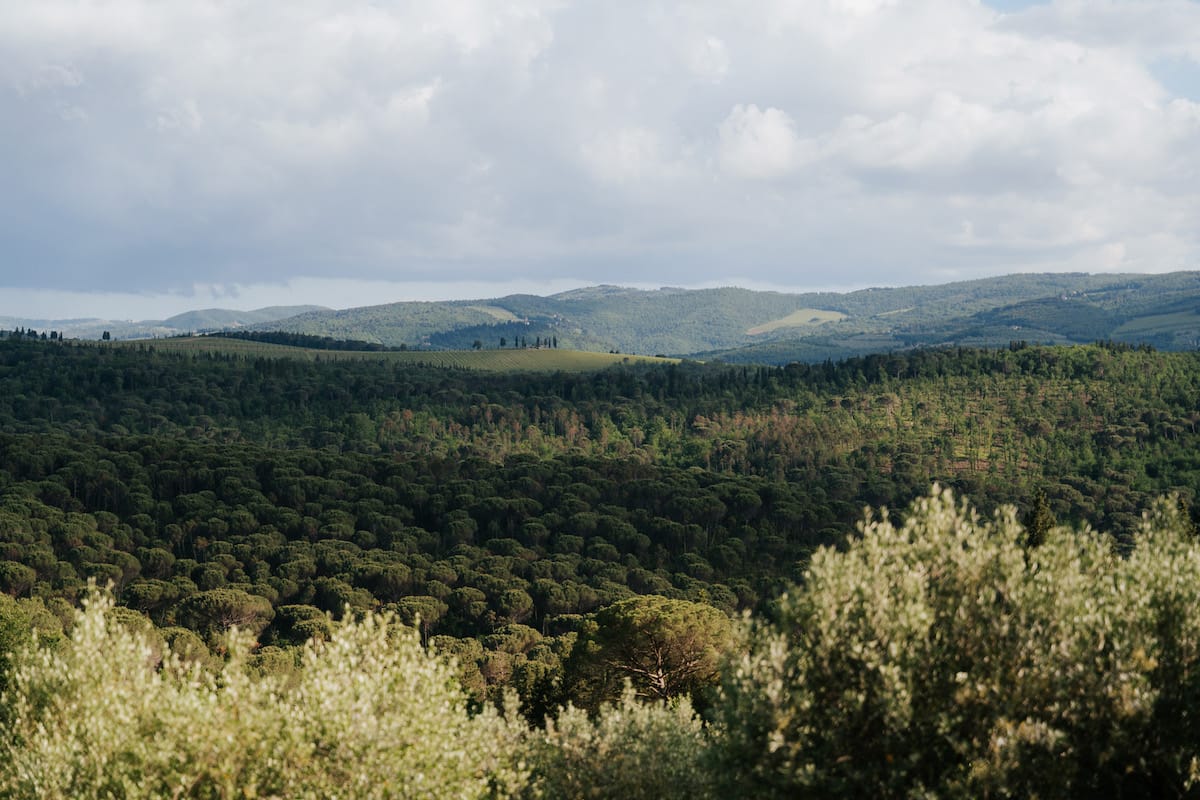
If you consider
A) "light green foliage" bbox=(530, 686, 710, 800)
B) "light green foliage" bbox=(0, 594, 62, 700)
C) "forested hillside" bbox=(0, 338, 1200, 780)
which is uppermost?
"light green foliage" bbox=(530, 686, 710, 800)

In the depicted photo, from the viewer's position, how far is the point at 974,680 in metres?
23.2

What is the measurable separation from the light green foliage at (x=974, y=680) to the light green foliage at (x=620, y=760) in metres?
7.59

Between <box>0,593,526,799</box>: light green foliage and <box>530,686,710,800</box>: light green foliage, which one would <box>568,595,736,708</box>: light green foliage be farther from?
<box>0,593,526,799</box>: light green foliage

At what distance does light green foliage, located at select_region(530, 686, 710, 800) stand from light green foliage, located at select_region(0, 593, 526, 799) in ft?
7.56

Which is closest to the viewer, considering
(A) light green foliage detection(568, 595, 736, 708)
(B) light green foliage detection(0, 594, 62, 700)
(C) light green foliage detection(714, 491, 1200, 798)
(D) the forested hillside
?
(C) light green foliage detection(714, 491, 1200, 798)

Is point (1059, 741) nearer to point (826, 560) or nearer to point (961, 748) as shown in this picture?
point (961, 748)

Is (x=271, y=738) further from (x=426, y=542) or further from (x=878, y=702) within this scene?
(x=426, y=542)

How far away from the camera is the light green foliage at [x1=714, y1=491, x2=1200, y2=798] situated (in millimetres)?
22391

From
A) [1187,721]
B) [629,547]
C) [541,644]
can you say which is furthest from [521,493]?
[1187,721]

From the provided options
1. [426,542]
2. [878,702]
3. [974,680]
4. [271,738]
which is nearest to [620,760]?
[271,738]

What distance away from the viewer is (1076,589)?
23.9m

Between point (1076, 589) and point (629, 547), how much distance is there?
11028 centimetres

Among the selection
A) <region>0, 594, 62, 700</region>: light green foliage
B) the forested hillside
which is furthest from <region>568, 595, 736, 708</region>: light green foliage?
<region>0, 594, 62, 700</region>: light green foliage

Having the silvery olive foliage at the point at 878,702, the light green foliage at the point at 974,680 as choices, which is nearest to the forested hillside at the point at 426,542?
the silvery olive foliage at the point at 878,702
